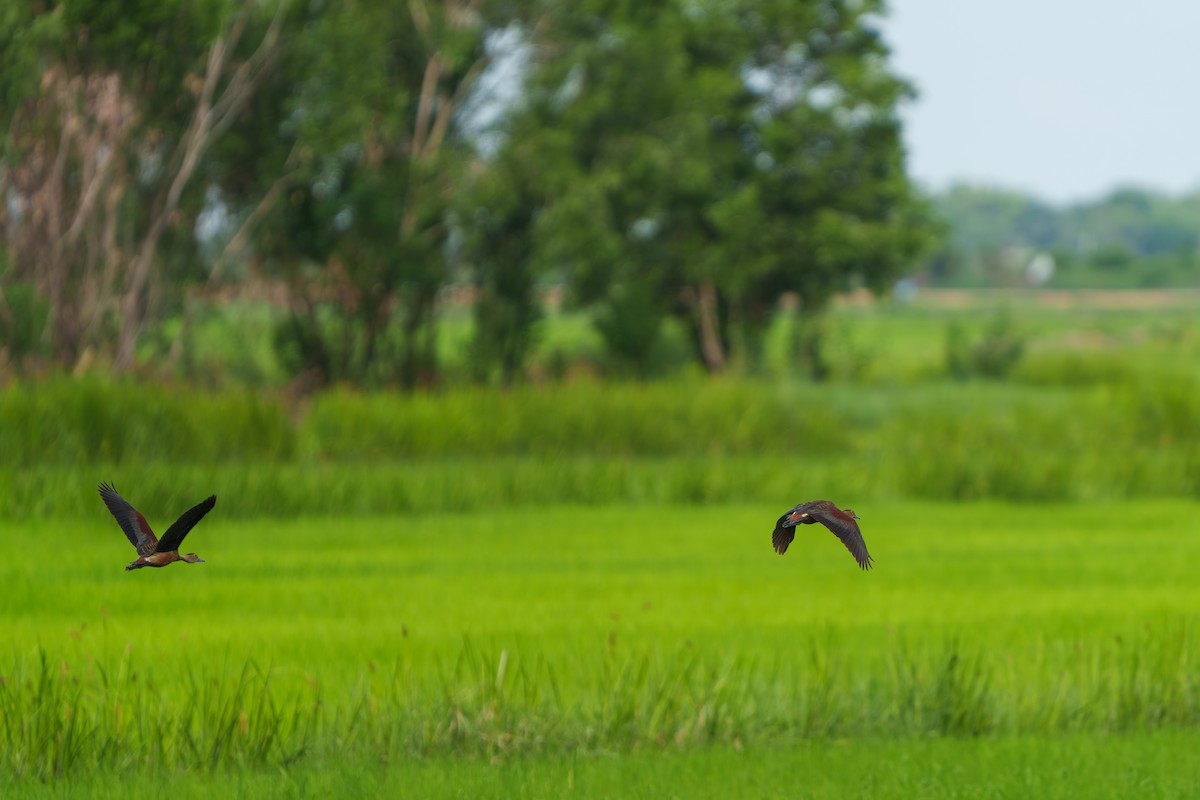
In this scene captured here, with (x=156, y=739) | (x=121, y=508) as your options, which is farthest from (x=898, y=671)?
(x=121, y=508)

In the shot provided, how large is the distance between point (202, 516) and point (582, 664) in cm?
545

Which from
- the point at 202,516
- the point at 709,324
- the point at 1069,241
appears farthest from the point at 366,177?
the point at 1069,241

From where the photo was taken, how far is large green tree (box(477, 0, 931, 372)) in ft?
90.6

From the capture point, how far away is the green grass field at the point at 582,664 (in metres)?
7.15

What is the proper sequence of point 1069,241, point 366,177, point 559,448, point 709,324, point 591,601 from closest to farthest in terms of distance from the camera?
point 591,601 → point 559,448 → point 366,177 → point 709,324 → point 1069,241

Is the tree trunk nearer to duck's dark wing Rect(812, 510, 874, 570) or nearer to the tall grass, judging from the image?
the tall grass

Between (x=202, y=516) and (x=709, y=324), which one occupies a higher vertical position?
(x=709, y=324)

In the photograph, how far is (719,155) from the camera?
1201 inches

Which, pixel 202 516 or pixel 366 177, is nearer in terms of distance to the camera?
pixel 202 516

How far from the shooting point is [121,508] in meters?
3.91

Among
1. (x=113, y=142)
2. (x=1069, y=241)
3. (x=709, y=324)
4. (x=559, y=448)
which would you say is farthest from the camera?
(x=1069, y=241)

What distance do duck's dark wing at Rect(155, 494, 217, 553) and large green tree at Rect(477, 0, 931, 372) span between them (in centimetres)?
2313

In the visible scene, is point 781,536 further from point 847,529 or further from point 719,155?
point 719,155

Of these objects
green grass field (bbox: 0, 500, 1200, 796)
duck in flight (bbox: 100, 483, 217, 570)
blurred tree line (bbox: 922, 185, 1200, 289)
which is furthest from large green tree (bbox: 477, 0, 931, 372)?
blurred tree line (bbox: 922, 185, 1200, 289)
